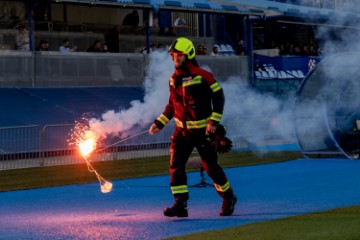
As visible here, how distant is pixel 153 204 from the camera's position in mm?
12719

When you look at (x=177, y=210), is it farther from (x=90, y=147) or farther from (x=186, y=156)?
(x=90, y=147)

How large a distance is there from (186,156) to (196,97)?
2.71 feet

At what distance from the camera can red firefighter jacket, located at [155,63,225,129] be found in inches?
431

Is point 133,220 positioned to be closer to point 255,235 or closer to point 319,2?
point 255,235

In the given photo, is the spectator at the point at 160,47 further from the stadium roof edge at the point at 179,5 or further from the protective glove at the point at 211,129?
the protective glove at the point at 211,129

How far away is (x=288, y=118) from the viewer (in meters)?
26.2

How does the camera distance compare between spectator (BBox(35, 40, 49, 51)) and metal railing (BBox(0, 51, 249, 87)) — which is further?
spectator (BBox(35, 40, 49, 51))

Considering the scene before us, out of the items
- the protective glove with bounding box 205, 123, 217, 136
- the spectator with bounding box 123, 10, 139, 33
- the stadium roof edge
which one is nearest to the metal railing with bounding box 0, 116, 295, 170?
the stadium roof edge

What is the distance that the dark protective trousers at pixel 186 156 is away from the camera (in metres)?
11.1

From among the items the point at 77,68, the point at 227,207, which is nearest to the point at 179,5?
the point at 77,68

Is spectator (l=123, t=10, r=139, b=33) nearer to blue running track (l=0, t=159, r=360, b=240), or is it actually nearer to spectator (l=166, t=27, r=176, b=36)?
spectator (l=166, t=27, r=176, b=36)

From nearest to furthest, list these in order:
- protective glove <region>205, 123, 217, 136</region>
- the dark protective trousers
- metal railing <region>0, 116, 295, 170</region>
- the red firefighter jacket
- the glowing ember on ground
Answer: protective glove <region>205, 123, 217, 136</region>
the red firefighter jacket
the dark protective trousers
the glowing ember on ground
metal railing <region>0, 116, 295, 170</region>

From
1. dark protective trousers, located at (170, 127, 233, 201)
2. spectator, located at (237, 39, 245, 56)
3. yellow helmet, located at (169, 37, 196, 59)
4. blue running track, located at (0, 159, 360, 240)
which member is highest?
yellow helmet, located at (169, 37, 196, 59)

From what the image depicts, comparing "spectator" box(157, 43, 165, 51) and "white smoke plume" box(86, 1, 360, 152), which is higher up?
"spectator" box(157, 43, 165, 51)
